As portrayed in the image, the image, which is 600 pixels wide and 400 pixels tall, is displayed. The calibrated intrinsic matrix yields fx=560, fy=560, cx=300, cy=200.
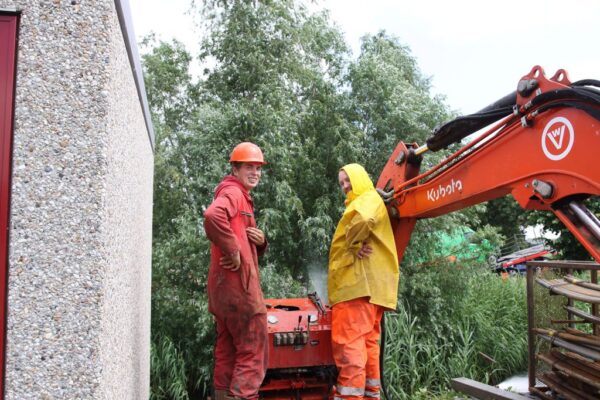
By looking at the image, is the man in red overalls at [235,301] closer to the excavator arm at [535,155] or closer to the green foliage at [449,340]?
the excavator arm at [535,155]

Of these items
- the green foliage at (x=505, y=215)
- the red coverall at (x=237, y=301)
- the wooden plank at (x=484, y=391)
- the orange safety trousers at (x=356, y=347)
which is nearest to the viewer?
the red coverall at (x=237, y=301)

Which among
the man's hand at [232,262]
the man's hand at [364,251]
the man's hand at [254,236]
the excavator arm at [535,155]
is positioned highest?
the excavator arm at [535,155]

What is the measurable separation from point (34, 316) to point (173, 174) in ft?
16.2

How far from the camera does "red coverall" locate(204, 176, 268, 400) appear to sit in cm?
354

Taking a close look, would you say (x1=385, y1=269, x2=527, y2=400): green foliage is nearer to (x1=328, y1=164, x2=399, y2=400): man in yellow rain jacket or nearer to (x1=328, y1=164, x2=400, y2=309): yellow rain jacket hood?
(x1=328, y1=164, x2=399, y2=400): man in yellow rain jacket

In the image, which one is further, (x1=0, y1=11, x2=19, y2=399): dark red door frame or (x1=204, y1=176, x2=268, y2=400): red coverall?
(x1=204, y1=176, x2=268, y2=400): red coverall

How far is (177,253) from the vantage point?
20.9 ft

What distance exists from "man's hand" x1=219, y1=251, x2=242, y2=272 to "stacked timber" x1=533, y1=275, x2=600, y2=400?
8.41 feet

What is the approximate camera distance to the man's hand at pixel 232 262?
11.6ft

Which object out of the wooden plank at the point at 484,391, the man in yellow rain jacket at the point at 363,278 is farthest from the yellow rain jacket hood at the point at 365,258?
the wooden plank at the point at 484,391

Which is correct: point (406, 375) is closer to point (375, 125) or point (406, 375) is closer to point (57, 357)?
point (375, 125)

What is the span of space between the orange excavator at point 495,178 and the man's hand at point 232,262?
33.5 inches

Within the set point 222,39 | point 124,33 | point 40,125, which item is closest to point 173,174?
point 222,39

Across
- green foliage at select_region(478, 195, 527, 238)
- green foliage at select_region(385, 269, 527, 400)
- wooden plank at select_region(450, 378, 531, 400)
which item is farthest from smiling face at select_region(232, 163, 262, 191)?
green foliage at select_region(478, 195, 527, 238)
